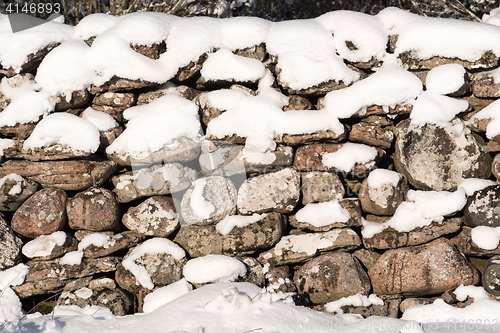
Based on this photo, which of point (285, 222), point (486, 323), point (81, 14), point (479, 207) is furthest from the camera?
point (81, 14)

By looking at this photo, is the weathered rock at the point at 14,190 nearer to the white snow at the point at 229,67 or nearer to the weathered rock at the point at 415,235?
the white snow at the point at 229,67

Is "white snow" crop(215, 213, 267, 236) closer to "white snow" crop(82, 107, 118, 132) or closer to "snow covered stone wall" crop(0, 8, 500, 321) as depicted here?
"snow covered stone wall" crop(0, 8, 500, 321)

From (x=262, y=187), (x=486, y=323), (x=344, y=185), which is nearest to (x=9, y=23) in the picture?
(x=262, y=187)

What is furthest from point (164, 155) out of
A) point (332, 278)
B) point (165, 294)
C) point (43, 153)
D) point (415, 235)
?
point (415, 235)

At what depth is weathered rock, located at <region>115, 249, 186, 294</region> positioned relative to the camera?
252 centimetres

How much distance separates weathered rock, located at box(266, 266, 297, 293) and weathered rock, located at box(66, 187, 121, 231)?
3.88 ft

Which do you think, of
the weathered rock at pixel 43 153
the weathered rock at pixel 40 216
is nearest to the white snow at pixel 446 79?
the weathered rock at pixel 43 153

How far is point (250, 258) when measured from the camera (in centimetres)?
260

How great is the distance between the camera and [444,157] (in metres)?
2.57

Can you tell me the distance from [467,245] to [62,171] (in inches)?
116

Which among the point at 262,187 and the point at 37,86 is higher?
the point at 37,86

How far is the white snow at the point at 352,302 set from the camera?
2.46 m

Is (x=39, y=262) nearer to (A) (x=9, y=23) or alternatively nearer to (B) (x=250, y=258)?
(B) (x=250, y=258)

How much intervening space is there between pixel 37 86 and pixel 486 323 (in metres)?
3.45
